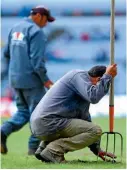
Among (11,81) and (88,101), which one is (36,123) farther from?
(11,81)

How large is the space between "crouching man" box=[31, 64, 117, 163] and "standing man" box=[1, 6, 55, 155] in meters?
1.97

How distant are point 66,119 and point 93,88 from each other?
573 mm

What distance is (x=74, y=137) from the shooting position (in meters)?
9.40

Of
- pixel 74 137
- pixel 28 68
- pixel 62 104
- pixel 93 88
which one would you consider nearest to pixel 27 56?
pixel 28 68

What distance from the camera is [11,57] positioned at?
1179 cm

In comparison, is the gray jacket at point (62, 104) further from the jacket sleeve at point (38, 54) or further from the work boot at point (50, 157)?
the jacket sleeve at point (38, 54)

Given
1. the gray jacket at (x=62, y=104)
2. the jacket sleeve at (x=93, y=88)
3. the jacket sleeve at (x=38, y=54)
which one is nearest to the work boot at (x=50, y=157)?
the gray jacket at (x=62, y=104)

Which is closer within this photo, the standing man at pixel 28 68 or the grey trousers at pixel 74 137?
the grey trousers at pixel 74 137

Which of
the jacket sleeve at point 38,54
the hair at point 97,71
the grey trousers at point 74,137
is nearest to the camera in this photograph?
the hair at point 97,71

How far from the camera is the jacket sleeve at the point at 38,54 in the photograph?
1134 cm

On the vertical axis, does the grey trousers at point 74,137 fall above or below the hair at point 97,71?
below

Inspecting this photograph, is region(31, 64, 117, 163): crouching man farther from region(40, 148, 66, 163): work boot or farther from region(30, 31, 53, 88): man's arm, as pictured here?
region(30, 31, 53, 88): man's arm

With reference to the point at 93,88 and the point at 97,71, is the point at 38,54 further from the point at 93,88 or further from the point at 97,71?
the point at 93,88

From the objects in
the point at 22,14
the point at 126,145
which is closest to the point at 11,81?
the point at 126,145
